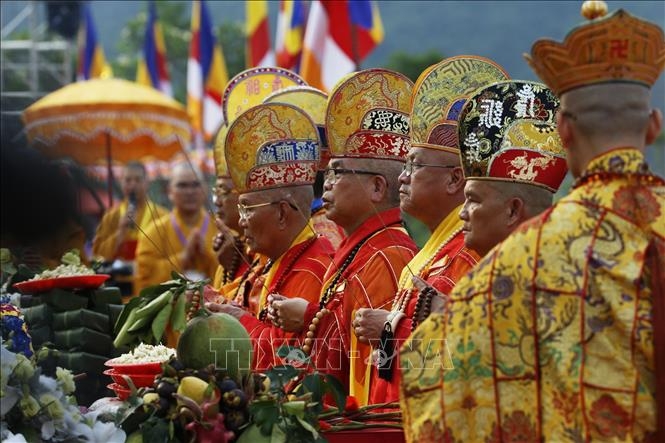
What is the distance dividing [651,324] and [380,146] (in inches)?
113

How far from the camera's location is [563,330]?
320 centimetres

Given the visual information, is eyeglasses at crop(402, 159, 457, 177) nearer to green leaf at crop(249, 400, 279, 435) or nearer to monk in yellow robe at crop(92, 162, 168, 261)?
green leaf at crop(249, 400, 279, 435)

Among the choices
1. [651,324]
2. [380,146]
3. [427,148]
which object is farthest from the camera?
[380,146]

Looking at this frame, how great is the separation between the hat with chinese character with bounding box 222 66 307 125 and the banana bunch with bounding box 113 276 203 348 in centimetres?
368

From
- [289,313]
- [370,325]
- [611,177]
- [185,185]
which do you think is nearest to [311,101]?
[289,313]

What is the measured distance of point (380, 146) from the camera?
5961 millimetres

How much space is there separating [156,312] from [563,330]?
134 centimetres

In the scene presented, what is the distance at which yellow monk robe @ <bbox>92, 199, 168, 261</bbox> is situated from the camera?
12.2 metres

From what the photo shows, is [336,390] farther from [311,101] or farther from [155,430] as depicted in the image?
[311,101]

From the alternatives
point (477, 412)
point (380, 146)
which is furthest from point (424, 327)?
point (380, 146)

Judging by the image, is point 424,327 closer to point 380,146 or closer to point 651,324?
point 651,324

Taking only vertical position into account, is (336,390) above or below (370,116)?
below

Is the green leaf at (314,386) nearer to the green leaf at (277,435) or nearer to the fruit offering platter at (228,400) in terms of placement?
the fruit offering platter at (228,400)

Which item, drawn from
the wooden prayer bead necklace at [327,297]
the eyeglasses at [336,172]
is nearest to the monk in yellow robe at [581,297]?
the wooden prayer bead necklace at [327,297]
